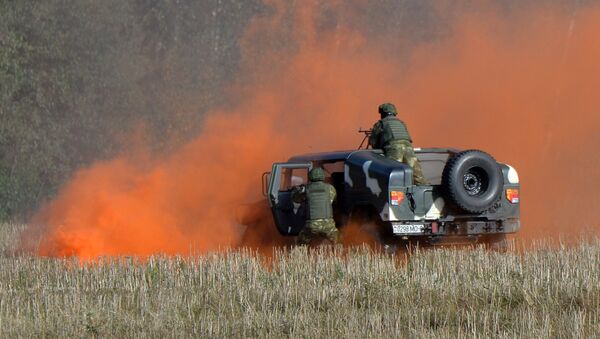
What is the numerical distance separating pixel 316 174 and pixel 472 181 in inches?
83.0

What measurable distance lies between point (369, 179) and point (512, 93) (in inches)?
449

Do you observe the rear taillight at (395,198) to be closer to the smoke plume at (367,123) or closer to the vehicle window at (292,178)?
the vehicle window at (292,178)

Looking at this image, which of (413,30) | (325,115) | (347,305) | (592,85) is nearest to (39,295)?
(347,305)

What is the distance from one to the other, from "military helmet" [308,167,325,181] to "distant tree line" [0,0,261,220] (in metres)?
20.7

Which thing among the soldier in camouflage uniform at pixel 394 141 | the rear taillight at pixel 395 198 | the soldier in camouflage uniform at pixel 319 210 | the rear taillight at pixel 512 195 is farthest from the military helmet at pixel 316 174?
the rear taillight at pixel 512 195

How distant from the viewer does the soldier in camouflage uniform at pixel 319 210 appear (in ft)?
51.0

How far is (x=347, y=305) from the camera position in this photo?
11.1 m

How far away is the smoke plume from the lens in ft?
64.1

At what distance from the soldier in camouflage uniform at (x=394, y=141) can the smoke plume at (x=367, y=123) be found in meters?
2.35

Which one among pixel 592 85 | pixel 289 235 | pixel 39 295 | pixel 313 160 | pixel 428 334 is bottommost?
pixel 428 334

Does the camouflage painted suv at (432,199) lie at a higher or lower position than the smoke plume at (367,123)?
lower

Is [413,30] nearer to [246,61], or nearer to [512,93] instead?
[246,61]

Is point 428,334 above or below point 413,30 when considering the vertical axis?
below

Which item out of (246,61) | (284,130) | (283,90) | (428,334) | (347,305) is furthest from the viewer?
(246,61)
